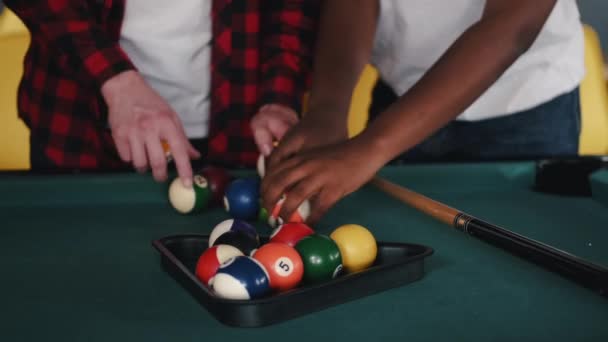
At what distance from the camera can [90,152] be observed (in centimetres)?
201

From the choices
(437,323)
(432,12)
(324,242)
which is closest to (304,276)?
(324,242)

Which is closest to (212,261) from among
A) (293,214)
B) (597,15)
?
(293,214)

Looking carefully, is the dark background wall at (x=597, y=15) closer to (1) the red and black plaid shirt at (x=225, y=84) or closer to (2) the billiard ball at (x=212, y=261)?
(1) the red and black plaid shirt at (x=225, y=84)

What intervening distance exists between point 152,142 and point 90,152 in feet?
2.37

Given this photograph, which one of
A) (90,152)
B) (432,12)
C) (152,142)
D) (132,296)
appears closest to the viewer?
(132,296)

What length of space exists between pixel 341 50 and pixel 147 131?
0.74m

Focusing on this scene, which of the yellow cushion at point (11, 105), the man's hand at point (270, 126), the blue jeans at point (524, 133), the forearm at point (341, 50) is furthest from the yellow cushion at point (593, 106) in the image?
the yellow cushion at point (11, 105)

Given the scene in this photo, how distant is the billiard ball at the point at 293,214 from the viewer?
127 centimetres

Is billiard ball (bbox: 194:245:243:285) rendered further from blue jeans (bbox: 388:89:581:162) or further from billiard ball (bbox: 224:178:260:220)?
→ blue jeans (bbox: 388:89:581:162)

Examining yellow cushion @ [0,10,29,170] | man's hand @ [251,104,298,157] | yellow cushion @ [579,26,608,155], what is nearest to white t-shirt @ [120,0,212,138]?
man's hand @ [251,104,298,157]

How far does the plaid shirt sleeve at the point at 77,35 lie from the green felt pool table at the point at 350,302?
1.02 ft

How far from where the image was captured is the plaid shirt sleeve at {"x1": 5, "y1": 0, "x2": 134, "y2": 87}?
1531 mm

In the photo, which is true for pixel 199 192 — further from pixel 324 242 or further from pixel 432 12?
pixel 432 12

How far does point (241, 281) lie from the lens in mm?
794
